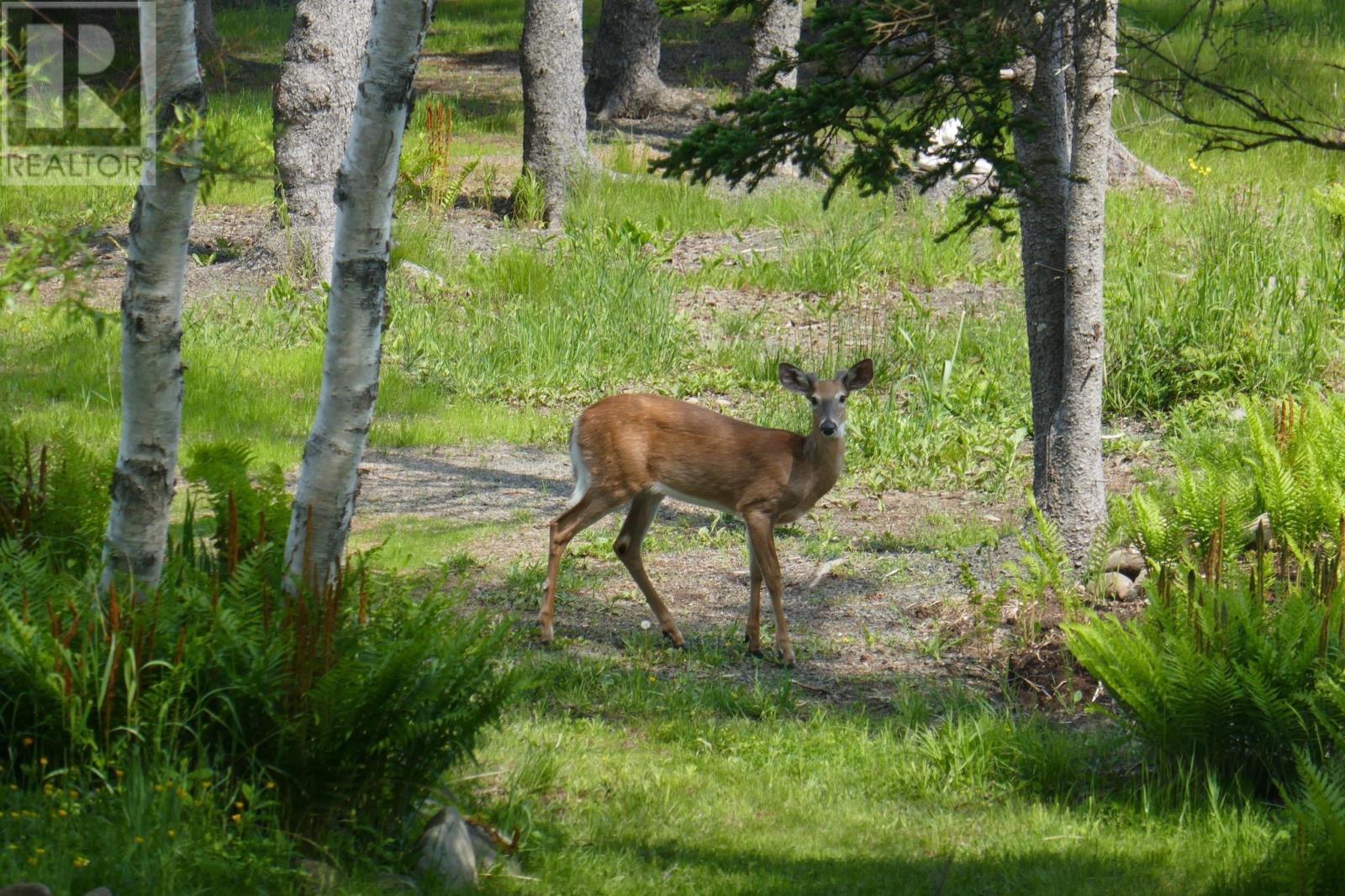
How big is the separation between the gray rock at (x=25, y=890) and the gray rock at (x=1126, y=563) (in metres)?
5.56

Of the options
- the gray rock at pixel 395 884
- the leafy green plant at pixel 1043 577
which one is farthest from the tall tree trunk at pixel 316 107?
the gray rock at pixel 395 884

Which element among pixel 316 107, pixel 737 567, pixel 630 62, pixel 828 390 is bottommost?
pixel 737 567

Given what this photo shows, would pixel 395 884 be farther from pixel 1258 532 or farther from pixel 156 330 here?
pixel 1258 532

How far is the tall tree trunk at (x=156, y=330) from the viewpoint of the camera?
4570 mm

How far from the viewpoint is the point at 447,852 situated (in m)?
4.49

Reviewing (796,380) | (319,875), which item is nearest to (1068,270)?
(796,380)

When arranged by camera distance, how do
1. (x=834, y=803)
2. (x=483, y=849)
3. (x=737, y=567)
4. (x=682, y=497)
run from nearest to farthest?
(x=483, y=849) < (x=834, y=803) < (x=682, y=497) < (x=737, y=567)

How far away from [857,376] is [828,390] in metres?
0.22

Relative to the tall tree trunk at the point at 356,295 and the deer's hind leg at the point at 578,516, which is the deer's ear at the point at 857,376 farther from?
the tall tree trunk at the point at 356,295

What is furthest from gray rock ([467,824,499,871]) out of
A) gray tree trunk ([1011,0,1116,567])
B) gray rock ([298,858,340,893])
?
gray tree trunk ([1011,0,1116,567])

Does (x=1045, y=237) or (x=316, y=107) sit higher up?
(x=316, y=107)

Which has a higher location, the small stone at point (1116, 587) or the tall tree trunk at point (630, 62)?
the tall tree trunk at point (630, 62)

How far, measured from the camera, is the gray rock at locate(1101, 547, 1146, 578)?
25.6 ft

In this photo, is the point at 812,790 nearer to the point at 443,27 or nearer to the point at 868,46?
the point at 868,46
